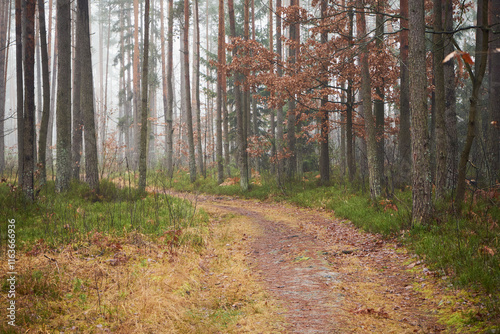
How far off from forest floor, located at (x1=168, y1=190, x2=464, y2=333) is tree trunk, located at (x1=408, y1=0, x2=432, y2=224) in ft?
3.74

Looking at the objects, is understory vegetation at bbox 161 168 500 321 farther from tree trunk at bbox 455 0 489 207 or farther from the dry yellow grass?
the dry yellow grass

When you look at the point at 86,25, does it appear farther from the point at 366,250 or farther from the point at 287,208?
the point at 366,250

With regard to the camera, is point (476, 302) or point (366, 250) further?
point (366, 250)

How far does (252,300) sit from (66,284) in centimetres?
258

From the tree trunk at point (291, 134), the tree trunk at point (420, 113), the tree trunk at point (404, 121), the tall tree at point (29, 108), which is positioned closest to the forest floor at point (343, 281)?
the tree trunk at point (420, 113)

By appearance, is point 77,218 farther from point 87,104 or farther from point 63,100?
point 87,104

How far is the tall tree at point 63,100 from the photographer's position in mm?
10422

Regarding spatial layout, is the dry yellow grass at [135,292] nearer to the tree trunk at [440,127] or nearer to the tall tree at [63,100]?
the tree trunk at [440,127]

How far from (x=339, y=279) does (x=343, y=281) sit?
3.6 inches

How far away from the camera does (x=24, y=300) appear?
3676 millimetres

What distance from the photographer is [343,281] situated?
518 cm

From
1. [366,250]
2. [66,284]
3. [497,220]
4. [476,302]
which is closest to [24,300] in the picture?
[66,284]

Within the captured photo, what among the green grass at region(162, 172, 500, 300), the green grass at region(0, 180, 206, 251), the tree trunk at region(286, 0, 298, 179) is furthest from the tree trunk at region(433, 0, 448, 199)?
the tree trunk at region(286, 0, 298, 179)

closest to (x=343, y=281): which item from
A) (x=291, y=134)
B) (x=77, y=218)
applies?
(x=77, y=218)
